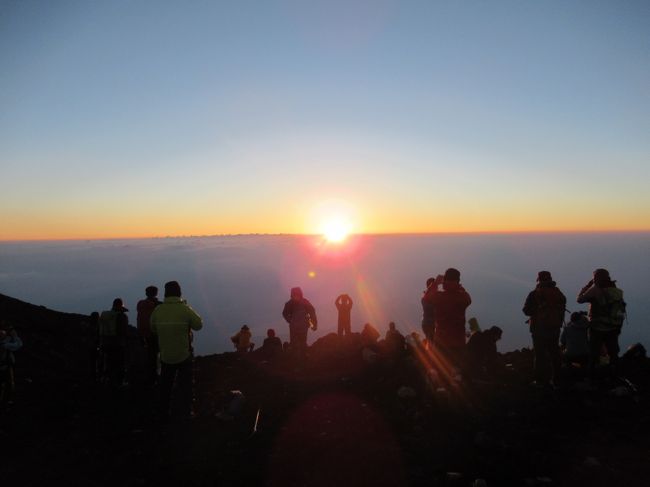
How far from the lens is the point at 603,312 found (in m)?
9.12

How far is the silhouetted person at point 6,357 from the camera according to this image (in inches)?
367

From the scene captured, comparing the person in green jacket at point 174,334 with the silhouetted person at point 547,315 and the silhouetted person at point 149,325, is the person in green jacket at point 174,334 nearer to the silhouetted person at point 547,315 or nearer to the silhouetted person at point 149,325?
the silhouetted person at point 149,325

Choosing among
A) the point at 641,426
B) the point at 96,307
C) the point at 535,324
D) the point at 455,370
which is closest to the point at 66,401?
the point at 455,370

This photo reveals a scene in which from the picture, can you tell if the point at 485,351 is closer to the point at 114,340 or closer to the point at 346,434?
the point at 346,434

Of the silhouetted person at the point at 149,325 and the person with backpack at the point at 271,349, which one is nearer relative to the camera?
the silhouetted person at the point at 149,325

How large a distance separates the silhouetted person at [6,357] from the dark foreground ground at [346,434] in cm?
42

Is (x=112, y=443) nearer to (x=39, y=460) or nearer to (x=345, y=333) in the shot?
(x=39, y=460)

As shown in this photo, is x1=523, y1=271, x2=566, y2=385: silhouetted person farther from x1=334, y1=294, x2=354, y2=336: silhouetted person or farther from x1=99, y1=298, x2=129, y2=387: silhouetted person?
x1=99, y1=298, x2=129, y2=387: silhouetted person

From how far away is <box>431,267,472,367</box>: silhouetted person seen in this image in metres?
8.52

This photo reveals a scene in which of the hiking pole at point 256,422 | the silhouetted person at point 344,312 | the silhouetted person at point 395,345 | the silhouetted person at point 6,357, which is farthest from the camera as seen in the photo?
the silhouetted person at point 344,312

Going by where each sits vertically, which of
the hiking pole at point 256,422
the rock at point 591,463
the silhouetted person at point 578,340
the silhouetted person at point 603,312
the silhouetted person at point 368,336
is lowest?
the hiking pole at point 256,422

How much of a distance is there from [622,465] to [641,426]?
1677 millimetres

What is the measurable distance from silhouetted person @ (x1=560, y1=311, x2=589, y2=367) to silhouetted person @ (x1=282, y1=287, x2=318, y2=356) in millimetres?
6322

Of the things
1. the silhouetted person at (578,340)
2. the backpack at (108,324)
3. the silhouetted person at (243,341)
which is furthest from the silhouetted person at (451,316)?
the silhouetted person at (243,341)
